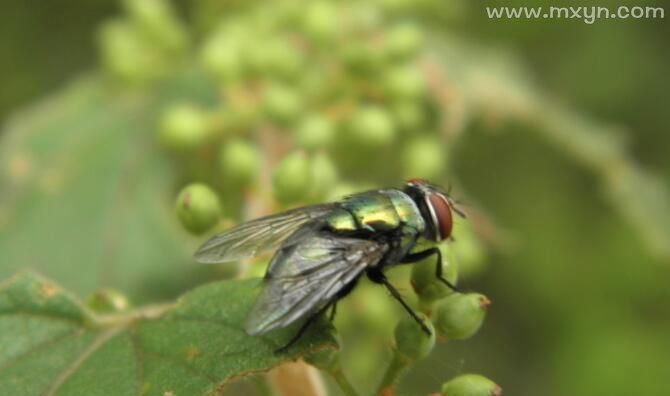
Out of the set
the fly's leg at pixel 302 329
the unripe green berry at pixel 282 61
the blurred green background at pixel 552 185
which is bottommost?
the blurred green background at pixel 552 185

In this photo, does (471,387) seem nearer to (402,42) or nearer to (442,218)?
(442,218)

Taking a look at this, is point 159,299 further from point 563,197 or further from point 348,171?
point 563,197

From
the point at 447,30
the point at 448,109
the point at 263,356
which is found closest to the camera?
the point at 263,356

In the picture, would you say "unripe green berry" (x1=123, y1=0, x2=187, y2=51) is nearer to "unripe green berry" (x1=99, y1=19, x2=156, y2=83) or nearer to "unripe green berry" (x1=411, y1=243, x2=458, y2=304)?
"unripe green berry" (x1=99, y1=19, x2=156, y2=83)

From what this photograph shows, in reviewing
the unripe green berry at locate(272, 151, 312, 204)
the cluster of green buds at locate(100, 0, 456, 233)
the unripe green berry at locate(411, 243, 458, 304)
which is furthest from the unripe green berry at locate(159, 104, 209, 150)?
the unripe green berry at locate(411, 243, 458, 304)

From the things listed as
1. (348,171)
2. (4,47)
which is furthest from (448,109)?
(4,47)

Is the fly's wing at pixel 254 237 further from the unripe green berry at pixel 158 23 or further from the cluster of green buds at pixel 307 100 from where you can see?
the unripe green berry at pixel 158 23

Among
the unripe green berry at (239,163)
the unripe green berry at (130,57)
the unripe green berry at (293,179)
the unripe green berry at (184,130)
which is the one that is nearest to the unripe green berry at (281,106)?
the unripe green berry at (239,163)

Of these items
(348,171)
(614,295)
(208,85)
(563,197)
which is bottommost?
(614,295)
